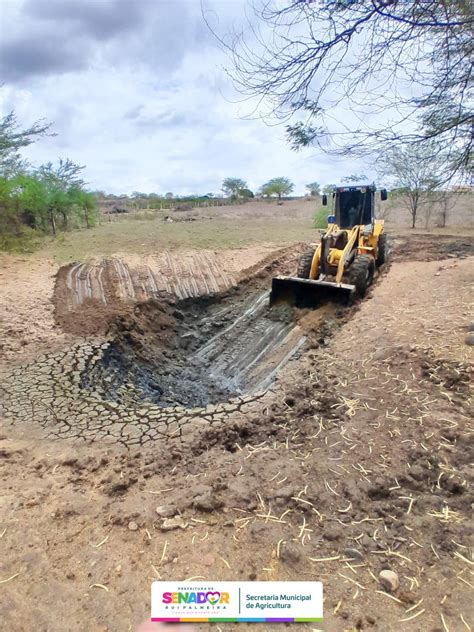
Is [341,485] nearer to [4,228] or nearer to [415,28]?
[415,28]

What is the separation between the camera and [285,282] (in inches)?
314

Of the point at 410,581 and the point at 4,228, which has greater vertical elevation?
the point at 4,228

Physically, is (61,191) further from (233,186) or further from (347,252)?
(233,186)

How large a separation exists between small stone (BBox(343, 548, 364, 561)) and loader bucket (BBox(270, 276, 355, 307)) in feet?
18.1

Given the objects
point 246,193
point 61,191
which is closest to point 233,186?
point 246,193

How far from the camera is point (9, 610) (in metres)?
2.04

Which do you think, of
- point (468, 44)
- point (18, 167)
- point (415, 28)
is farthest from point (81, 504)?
point (18, 167)

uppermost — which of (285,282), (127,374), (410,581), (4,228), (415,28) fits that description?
(415,28)

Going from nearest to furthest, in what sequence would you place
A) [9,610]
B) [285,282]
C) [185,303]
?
[9,610]
[285,282]
[185,303]

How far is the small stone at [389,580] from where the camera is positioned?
2.03 metres

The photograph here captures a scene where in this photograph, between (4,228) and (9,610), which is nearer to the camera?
(9,610)

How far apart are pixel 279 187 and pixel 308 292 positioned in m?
40.5

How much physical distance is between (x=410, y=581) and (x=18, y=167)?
19.4 metres

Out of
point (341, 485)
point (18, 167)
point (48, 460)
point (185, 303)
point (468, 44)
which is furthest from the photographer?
point (18, 167)
